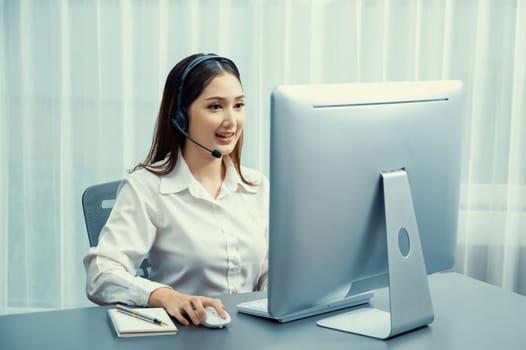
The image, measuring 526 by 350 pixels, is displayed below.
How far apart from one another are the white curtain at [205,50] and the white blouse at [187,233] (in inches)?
47.0

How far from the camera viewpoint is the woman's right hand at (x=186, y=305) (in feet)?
5.38

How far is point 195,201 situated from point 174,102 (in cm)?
28

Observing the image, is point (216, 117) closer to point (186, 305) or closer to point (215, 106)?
point (215, 106)

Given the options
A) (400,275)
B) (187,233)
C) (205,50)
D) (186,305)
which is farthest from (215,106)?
(205,50)

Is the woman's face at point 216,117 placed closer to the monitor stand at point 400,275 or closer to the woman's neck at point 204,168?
the woman's neck at point 204,168

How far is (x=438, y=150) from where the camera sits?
5.44 ft

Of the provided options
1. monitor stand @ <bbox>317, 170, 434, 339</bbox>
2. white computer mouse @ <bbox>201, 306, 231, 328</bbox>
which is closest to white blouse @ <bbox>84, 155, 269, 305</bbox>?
white computer mouse @ <bbox>201, 306, 231, 328</bbox>

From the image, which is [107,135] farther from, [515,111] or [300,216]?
[300,216]

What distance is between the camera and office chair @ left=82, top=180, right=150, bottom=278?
2.21 meters

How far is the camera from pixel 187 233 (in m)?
2.09

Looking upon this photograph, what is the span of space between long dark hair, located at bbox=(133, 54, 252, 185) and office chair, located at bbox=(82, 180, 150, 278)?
0.15 meters

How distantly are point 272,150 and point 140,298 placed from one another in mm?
609

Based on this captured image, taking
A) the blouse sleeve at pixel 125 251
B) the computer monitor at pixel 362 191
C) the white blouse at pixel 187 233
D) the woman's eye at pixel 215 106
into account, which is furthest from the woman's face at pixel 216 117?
the computer monitor at pixel 362 191

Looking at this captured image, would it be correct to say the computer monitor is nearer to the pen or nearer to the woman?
the pen
